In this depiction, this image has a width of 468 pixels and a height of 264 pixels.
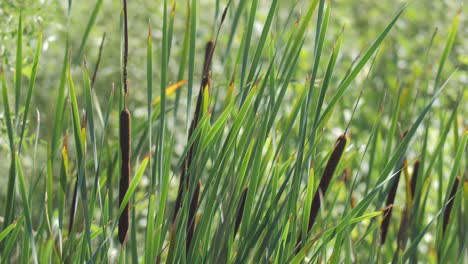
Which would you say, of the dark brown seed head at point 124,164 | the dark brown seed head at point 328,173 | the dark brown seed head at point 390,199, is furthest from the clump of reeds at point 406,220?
the dark brown seed head at point 124,164

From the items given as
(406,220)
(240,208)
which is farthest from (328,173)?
(406,220)

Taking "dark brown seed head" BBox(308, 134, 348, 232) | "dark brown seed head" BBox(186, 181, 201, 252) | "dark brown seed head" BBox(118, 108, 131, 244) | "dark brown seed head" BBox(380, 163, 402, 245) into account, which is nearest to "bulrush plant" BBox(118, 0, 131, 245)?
"dark brown seed head" BBox(118, 108, 131, 244)

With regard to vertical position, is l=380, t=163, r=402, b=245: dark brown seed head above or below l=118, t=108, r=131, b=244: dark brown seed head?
below

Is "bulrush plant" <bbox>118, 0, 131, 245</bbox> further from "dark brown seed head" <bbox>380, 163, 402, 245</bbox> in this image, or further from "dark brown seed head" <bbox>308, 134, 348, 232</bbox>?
"dark brown seed head" <bbox>380, 163, 402, 245</bbox>

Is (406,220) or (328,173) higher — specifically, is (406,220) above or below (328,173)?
below

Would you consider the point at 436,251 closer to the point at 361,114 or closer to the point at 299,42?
the point at 299,42

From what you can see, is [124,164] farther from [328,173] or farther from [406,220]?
[406,220]
